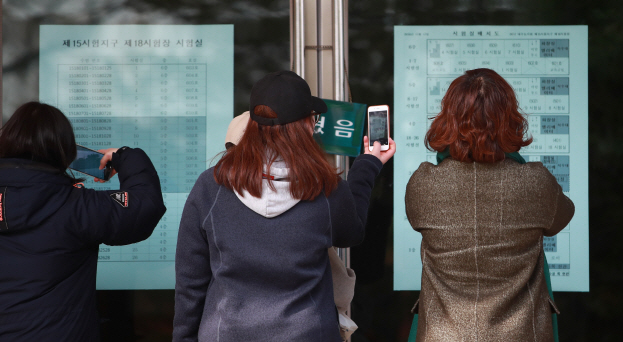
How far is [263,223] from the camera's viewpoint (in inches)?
58.8

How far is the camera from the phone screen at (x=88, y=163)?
221 centimetres

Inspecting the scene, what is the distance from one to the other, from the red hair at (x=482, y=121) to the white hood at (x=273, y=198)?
548 mm

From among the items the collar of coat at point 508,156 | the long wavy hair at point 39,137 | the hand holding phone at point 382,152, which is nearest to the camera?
the collar of coat at point 508,156

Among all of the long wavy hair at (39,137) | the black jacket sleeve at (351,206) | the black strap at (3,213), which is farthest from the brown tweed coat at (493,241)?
the black strap at (3,213)

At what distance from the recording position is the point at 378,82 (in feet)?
8.84

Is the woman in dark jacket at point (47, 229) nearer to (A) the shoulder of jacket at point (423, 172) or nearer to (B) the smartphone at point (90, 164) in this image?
(B) the smartphone at point (90, 164)

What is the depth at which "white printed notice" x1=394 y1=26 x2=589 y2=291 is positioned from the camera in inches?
106

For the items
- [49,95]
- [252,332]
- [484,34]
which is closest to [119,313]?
[49,95]

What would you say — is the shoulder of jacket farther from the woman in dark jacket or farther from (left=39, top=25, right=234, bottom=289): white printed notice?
(left=39, top=25, right=234, bottom=289): white printed notice

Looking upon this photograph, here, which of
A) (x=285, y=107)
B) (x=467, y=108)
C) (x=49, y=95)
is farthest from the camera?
(x=49, y=95)

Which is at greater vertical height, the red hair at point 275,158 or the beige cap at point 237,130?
the beige cap at point 237,130

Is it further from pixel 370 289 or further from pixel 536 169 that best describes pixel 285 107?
pixel 370 289

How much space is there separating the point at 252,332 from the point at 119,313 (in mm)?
1489

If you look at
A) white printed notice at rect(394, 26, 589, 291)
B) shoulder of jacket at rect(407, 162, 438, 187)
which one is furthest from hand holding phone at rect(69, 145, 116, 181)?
white printed notice at rect(394, 26, 589, 291)
